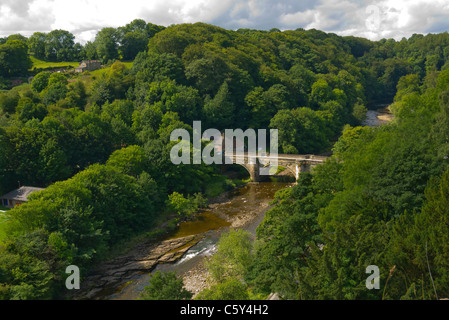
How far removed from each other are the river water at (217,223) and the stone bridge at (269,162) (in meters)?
2.11

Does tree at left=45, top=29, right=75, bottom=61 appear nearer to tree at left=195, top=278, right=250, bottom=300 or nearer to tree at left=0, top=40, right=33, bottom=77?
tree at left=0, top=40, right=33, bottom=77

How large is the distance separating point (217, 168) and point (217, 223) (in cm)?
1715

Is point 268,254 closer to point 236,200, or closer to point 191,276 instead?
point 191,276

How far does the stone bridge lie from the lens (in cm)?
5884

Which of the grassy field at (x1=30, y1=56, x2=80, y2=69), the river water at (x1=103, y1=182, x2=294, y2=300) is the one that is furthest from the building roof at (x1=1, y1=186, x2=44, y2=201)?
the grassy field at (x1=30, y1=56, x2=80, y2=69)

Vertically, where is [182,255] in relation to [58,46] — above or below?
below

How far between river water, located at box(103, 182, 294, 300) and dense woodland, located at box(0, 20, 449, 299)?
3.26m

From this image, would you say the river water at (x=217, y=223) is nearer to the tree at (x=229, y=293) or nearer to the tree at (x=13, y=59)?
the tree at (x=229, y=293)

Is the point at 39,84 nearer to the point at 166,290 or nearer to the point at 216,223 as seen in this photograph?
the point at 216,223

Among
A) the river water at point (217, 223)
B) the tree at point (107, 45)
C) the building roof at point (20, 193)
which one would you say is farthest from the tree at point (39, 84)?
the river water at point (217, 223)

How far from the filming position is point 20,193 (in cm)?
4516

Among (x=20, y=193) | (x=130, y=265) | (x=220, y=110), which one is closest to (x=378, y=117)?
(x=220, y=110)

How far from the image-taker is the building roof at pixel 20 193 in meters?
44.4
